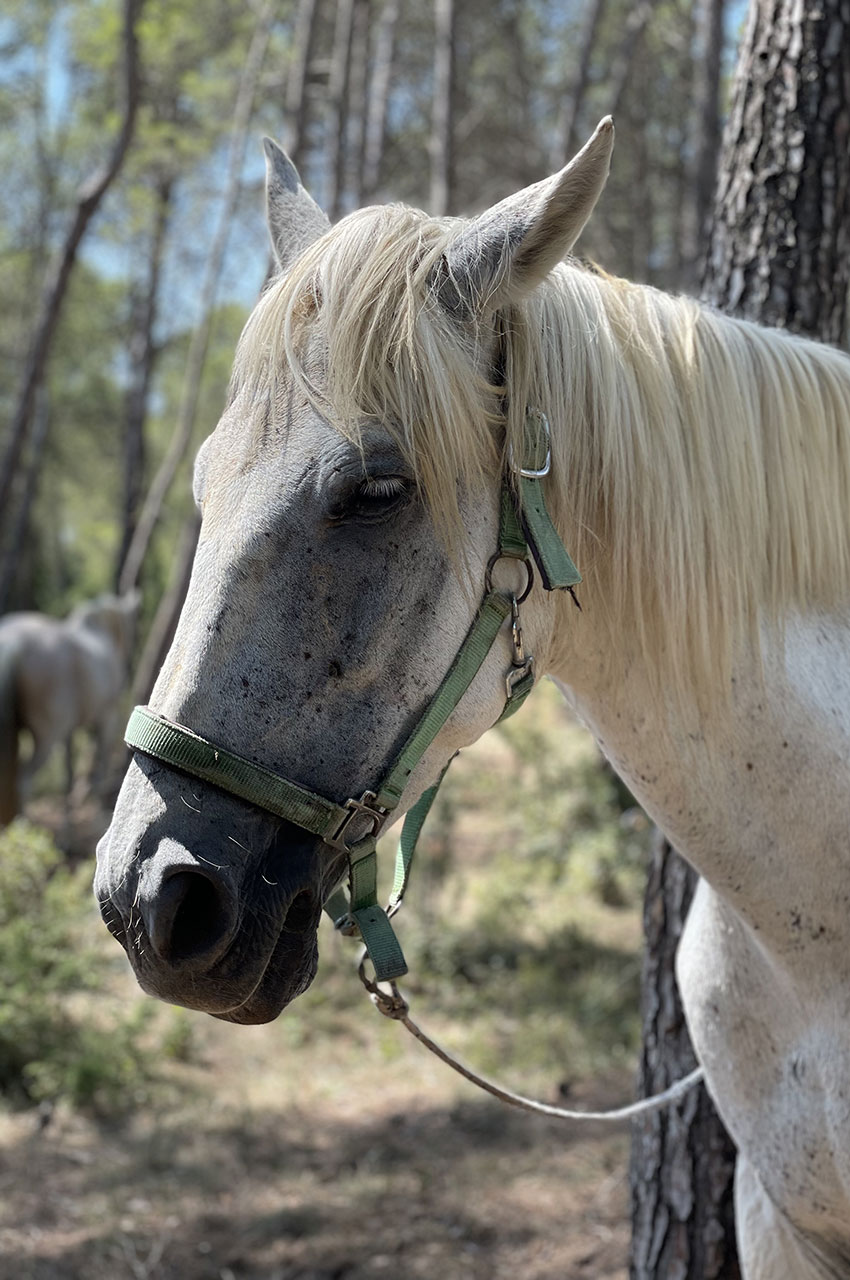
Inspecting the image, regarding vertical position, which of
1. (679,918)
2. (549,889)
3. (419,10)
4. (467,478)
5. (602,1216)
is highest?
(419,10)

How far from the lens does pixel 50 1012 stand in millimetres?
5094

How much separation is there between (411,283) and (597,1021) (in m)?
4.85

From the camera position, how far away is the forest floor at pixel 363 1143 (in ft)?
12.0

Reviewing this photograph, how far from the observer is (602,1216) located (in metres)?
3.89

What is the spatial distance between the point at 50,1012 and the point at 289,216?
4.42 metres

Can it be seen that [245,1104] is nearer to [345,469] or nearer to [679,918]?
[679,918]

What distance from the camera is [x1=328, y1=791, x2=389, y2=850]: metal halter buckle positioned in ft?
4.77

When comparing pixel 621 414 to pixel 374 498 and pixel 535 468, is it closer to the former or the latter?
pixel 535 468

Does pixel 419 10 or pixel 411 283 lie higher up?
pixel 419 10

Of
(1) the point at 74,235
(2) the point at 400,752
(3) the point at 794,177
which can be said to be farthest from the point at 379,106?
(2) the point at 400,752

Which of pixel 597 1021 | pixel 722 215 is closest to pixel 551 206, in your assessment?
pixel 722 215

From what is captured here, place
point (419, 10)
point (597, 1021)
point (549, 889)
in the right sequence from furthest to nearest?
point (419, 10) < point (549, 889) < point (597, 1021)

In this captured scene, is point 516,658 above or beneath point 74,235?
beneath

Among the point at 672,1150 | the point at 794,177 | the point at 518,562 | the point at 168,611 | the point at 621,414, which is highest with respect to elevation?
the point at 794,177
